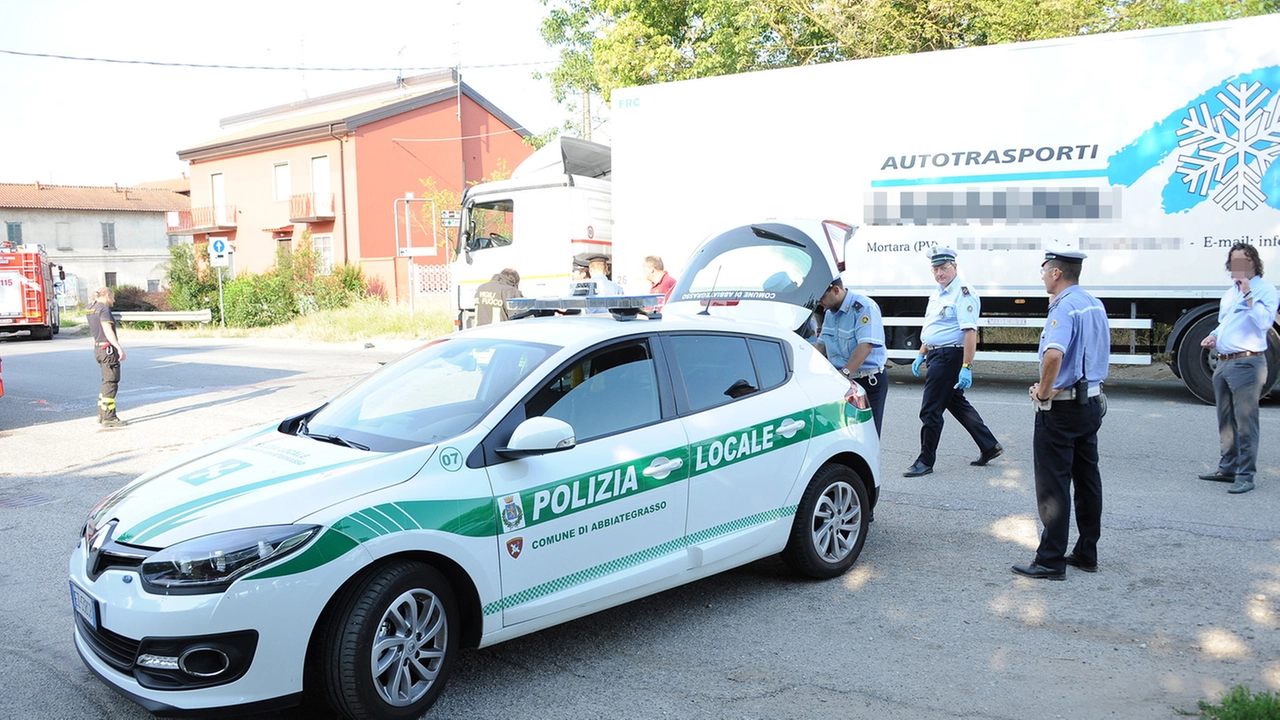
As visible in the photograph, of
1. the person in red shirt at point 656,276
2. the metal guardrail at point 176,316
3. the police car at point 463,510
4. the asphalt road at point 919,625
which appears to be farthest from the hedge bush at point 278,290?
the police car at point 463,510

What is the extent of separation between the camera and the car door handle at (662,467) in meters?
4.23

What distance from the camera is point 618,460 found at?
13.5 ft

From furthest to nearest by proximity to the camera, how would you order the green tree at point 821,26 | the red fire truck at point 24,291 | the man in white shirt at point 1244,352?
1. the red fire truck at point 24,291
2. the green tree at point 821,26
3. the man in white shirt at point 1244,352

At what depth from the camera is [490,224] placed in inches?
615

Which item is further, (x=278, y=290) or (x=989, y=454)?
(x=278, y=290)

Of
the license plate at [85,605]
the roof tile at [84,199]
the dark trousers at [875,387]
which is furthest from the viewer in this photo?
the roof tile at [84,199]

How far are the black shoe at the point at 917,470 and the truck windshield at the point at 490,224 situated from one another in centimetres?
930

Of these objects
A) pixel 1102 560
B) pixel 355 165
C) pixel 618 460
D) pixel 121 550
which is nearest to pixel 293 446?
pixel 121 550

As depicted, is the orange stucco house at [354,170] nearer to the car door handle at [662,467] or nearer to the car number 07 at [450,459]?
the car door handle at [662,467]

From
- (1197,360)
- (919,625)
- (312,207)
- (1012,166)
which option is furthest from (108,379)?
(312,207)

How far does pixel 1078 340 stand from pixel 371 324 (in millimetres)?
21477

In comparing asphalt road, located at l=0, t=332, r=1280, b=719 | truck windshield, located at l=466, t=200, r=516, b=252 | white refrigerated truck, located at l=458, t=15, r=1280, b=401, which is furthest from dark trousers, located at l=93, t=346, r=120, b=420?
white refrigerated truck, located at l=458, t=15, r=1280, b=401

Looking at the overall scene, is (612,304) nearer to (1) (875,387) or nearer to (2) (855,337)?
(2) (855,337)

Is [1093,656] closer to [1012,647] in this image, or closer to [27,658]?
[1012,647]
